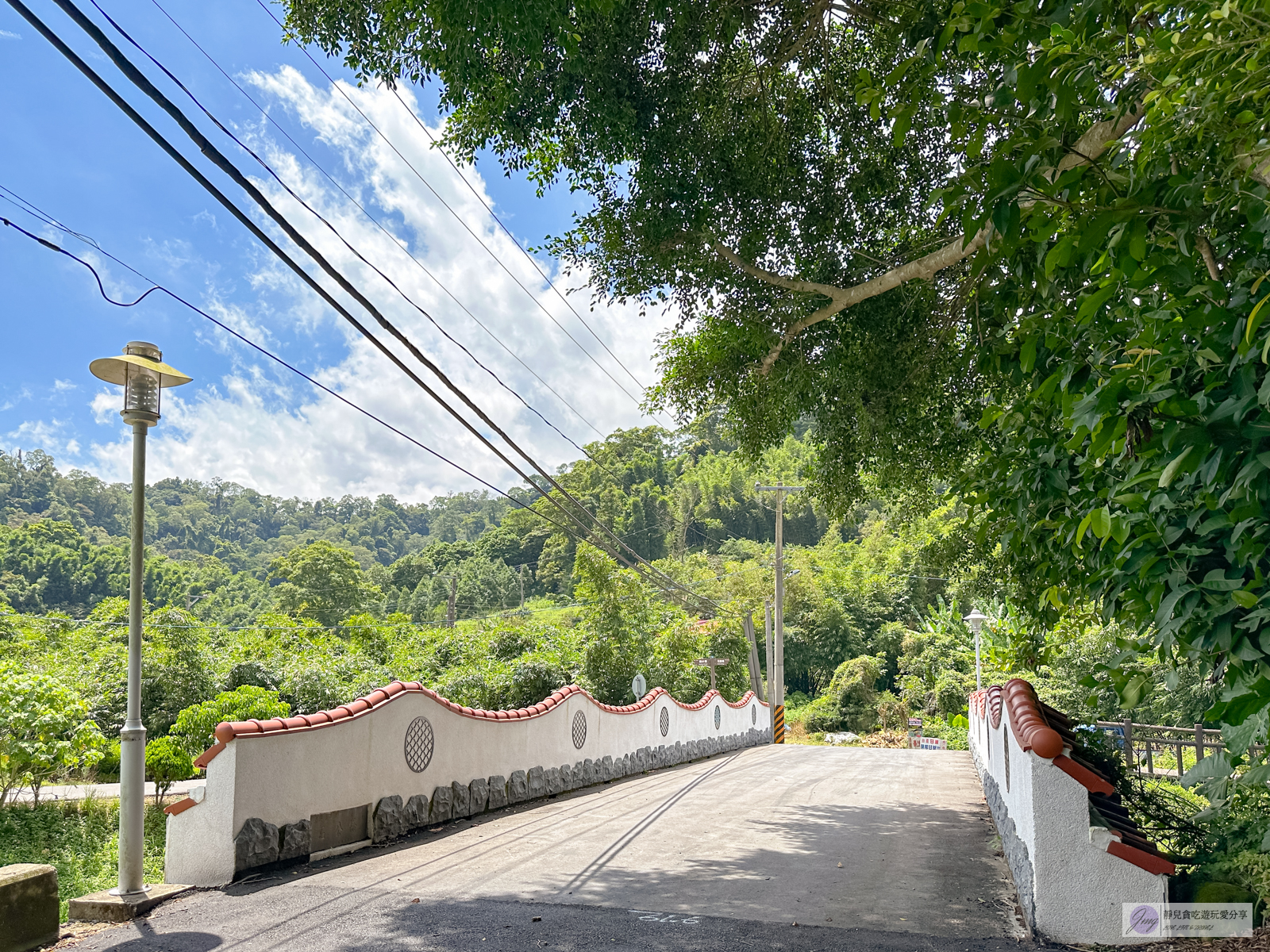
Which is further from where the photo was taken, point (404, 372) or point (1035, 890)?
point (404, 372)

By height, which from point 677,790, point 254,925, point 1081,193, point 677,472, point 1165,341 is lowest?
point 677,790

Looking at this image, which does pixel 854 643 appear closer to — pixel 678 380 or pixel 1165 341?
pixel 678 380

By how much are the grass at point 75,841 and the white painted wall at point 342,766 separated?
1.90m

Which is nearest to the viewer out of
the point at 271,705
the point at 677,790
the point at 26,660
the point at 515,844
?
the point at 515,844

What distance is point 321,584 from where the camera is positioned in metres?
61.2

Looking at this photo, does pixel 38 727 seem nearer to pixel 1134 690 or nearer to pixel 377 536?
pixel 1134 690

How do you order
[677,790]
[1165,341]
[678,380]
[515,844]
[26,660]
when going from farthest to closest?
[26,660], [677,790], [678,380], [515,844], [1165,341]

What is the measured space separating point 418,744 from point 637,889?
3456 mm

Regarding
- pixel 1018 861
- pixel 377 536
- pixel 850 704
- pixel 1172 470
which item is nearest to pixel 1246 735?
pixel 1172 470

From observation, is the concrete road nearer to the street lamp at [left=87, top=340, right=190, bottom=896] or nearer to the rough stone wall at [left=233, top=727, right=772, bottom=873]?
the rough stone wall at [left=233, top=727, right=772, bottom=873]

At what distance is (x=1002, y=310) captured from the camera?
460 centimetres

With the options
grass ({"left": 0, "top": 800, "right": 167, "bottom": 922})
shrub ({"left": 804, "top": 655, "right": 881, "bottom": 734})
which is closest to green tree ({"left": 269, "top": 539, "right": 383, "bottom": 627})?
shrub ({"left": 804, "top": 655, "right": 881, "bottom": 734})

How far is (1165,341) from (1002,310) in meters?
1.76

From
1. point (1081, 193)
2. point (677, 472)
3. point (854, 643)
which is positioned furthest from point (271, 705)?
point (677, 472)
